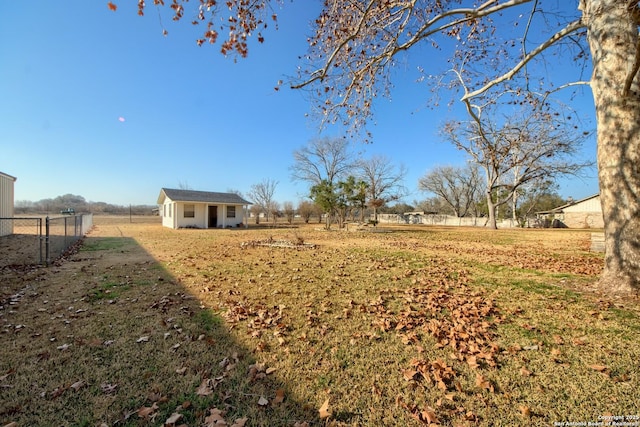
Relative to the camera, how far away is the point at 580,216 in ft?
110

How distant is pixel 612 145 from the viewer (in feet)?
14.1

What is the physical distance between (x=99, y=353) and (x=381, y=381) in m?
3.00

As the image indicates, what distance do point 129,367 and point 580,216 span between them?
4598cm

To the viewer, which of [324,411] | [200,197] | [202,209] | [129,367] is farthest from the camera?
[200,197]

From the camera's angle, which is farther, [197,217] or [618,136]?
[197,217]

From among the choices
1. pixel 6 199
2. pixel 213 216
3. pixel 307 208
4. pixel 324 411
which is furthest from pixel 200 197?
pixel 324 411

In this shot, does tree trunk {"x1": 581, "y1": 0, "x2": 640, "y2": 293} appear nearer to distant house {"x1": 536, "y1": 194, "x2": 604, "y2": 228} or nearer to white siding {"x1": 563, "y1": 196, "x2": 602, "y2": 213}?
distant house {"x1": 536, "y1": 194, "x2": 604, "y2": 228}

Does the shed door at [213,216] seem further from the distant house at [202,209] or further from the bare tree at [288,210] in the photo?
the bare tree at [288,210]

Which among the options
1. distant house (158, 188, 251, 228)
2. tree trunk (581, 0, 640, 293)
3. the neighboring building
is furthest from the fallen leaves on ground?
distant house (158, 188, 251, 228)

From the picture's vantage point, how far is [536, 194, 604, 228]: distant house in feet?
106

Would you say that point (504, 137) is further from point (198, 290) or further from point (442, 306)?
point (198, 290)

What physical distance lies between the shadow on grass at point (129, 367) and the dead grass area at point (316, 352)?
0.02 metres

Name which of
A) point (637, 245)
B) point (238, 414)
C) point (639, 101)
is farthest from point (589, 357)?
point (639, 101)

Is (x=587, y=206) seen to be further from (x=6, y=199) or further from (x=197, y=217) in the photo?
(x=6, y=199)
